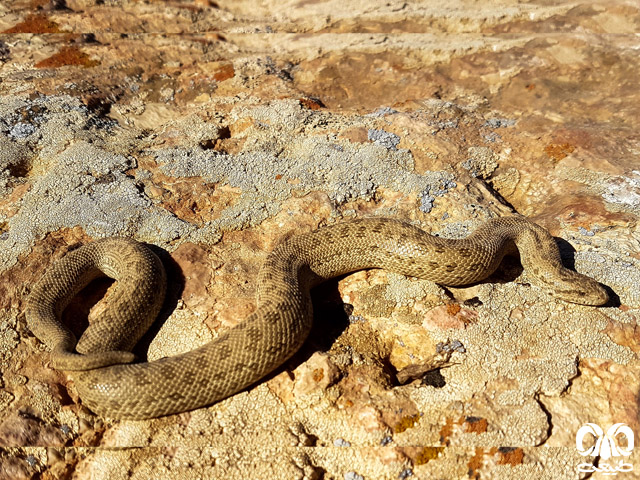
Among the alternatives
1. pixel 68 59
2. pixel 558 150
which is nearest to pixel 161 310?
pixel 558 150

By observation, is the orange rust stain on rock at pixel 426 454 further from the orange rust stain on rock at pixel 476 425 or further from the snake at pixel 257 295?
the snake at pixel 257 295

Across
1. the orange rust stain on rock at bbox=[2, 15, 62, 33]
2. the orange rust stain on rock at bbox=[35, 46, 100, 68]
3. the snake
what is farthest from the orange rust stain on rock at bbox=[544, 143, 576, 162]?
the orange rust stain on rock at bbox=[2, 15, 62, 33]

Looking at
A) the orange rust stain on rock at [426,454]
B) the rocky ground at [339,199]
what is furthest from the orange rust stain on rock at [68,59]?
the orange rust stain on rock at [426,454]

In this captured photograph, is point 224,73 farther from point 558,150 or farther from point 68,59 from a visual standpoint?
point 558,150

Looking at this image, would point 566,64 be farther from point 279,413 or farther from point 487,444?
point 279,413

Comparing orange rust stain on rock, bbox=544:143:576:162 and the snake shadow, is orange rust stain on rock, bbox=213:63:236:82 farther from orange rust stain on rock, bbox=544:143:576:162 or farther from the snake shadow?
orange rust stain on rock, bbox=544:143:576:162

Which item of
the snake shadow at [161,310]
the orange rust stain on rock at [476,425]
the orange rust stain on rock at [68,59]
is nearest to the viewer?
the orange rust stain on rock at [476,425]

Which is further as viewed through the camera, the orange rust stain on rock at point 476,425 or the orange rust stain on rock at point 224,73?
the orange rust stain on rock at point 224,73
